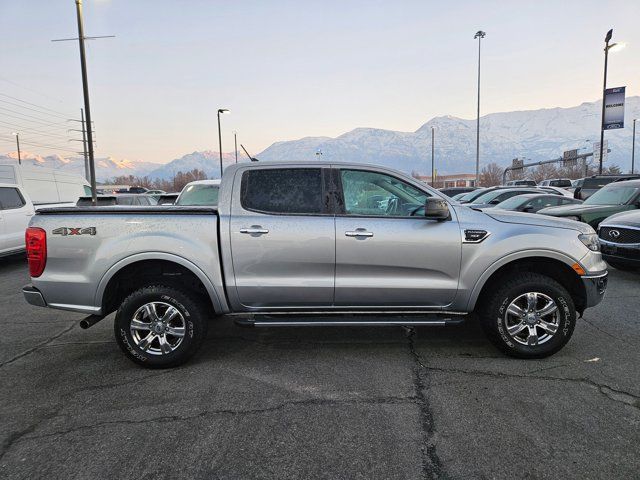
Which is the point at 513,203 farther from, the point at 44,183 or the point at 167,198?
the point at 44,183

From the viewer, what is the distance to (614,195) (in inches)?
378

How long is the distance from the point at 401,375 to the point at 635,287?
5.36 meters

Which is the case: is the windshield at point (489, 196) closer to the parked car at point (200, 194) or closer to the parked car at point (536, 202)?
the parked car at point (536, 202)

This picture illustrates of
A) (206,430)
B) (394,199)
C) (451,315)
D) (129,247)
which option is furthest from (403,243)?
(129,247)

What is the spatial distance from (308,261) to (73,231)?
215cm

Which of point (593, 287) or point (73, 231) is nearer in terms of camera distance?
point (73, 231)

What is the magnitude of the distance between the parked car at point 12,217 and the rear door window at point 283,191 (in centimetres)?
787

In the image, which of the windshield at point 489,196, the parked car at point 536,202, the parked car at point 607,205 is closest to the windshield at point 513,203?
the parked car at point 536,202

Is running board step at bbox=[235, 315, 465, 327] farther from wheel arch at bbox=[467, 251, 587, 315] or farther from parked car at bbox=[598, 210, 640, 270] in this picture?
parked car at bbox=[598, 210, 640, 270]

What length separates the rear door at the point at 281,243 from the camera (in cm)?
377

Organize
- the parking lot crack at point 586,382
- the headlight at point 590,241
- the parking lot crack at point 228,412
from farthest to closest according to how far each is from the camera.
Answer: the headlight at point 590,241, the parking lot crack at point 586,382, the parking lot crack at point 228,412

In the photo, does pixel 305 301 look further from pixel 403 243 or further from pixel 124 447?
pixel 124 447

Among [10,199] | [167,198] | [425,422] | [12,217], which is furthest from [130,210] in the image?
[10,199]

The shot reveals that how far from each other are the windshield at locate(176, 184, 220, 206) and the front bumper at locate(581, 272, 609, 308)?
6.86 meters
